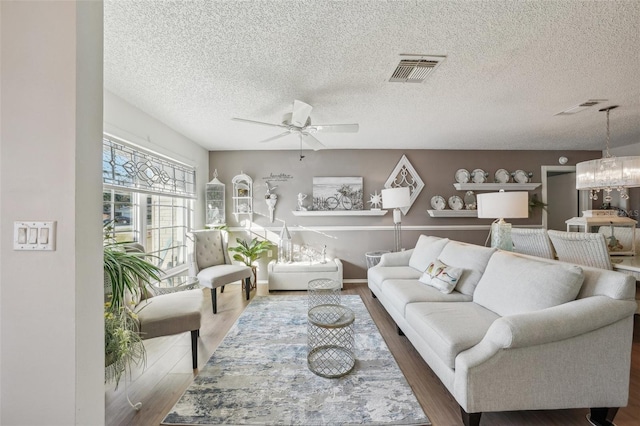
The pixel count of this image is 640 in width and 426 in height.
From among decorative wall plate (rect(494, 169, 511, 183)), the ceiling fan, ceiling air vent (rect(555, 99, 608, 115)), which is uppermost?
ceiling air vent (rect(555, 99, 608, 115))

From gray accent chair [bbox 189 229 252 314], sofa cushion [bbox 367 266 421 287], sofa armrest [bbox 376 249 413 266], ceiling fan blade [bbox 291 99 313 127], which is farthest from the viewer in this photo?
sofa armrest [bbox 376 249 413 266]

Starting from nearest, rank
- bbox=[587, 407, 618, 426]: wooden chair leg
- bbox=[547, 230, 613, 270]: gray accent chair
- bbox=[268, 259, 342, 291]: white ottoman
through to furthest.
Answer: bbox=[587, 407, 618, 426]: wooden chair leg
bbox=[547, 230, 613, 270]: gray accent chair
bbox=[268, 259, 342, 291]: white ottoman

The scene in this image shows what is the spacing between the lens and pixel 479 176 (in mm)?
4668

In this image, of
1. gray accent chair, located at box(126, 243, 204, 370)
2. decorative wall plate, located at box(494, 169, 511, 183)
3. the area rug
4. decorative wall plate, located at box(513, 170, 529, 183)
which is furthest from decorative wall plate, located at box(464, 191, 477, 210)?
gray accent chair, located at box(126, 243, 204, 370)

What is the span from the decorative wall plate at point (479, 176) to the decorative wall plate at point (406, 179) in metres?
0.94

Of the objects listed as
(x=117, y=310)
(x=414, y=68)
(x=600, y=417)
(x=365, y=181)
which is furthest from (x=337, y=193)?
(x=600, y=417)

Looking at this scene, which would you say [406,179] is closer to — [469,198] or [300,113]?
[469,198]

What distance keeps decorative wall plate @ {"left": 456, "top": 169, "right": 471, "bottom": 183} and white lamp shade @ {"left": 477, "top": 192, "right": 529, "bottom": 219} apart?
2.29 m

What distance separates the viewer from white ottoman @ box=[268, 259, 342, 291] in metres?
4.08

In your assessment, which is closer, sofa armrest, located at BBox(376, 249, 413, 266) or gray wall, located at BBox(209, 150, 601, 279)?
sofa armrest, located at BBox(376, 249, 413, 266)

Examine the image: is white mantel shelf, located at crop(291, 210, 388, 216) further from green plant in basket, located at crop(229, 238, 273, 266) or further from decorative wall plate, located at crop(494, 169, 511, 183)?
decorative wall plate, located at crop(494, 169, 511, 183)
